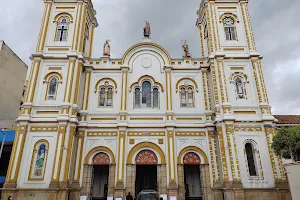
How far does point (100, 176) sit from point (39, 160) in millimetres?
4921

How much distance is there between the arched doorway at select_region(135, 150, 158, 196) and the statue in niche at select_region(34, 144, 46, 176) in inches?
254

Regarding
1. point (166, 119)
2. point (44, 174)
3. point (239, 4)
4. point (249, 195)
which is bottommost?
point (249, 195)

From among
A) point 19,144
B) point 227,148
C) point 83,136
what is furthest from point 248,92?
point 19,144

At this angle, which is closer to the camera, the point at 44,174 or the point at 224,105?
the point at 44,174

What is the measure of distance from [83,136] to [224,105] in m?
10.7

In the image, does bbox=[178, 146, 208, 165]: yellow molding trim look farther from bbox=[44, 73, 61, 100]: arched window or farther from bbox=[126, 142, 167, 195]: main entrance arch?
bbox=[44, 73, 61, 100]: arched window

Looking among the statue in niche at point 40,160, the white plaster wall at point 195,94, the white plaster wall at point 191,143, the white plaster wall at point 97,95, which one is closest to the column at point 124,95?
the white plaster wall at point 97,95

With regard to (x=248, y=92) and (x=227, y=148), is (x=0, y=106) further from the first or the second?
(x=248, y=92)

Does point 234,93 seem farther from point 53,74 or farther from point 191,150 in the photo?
point 53,74

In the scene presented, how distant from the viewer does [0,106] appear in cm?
2338

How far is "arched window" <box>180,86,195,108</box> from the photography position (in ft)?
61.2

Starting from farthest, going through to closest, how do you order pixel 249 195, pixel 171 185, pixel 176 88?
pixel 176 88, pixel 171 185, pixel 249 195

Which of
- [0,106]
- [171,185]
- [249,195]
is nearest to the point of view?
Result: [249,195]

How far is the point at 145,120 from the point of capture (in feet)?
58.7
